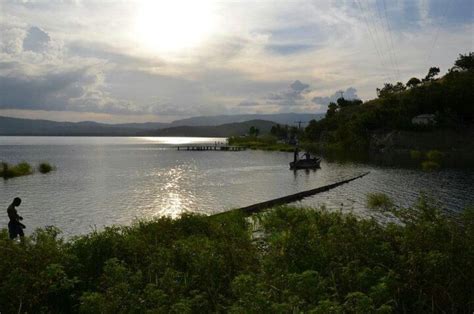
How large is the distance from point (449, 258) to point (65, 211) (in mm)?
36419

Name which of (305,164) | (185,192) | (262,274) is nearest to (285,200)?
(185,192)

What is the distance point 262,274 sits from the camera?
44.2 feet

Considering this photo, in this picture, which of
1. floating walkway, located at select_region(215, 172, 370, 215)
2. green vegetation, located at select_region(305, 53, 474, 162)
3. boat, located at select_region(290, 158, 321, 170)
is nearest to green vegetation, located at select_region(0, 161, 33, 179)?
floating walkway, located at select_region(215, 172, 370, 215)

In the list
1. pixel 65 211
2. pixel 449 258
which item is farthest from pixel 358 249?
pixel 65 211

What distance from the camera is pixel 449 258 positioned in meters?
12.4

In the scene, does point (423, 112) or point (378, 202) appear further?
point (423, 112)

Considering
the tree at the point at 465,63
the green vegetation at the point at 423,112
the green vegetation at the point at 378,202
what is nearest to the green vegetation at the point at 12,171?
the green vegetation at the point at 378,202

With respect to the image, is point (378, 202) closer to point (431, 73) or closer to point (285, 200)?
point (285, 200)

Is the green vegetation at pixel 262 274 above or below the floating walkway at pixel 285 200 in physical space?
above

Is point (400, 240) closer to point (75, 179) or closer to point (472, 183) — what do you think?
point (472, 183)

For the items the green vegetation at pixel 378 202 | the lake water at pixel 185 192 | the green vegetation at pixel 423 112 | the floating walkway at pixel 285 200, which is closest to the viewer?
the floating walkway at pixel 285 200

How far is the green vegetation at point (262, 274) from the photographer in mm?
10883

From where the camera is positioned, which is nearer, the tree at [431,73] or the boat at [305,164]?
the boat at [305,164]

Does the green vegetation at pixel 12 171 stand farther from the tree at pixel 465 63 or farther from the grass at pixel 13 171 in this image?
the tree at pixel 465 63
